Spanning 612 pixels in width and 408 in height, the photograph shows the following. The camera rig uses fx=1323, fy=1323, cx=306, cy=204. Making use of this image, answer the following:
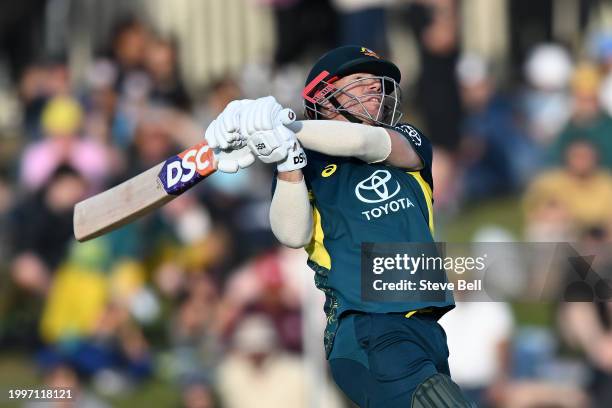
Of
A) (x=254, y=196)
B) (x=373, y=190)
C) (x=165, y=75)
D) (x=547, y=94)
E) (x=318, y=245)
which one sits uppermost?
(x=165, y=75)

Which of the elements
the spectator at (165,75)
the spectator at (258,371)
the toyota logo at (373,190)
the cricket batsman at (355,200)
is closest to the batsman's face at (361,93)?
the cricket batsman at (355,200)

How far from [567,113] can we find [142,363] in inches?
131

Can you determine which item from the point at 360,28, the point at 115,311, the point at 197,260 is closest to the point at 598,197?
the point at 360,28

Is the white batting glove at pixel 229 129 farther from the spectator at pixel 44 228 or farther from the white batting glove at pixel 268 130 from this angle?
the spectator at pixel 44 228

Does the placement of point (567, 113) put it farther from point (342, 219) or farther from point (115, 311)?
point (342, 219)

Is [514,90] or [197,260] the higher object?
[514,90]

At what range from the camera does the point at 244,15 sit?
10719mm

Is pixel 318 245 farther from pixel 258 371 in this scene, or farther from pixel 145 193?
pixel 258 371

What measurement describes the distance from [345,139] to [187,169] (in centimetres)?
67

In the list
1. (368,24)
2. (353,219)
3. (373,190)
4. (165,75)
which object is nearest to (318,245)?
(353,219)

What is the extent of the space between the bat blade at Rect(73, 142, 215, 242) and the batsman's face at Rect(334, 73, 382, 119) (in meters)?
0.55

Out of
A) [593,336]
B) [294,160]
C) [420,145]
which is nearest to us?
[294,160]

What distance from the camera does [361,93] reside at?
4941 mm

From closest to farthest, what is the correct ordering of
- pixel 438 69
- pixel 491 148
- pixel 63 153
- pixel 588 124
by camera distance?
1. pixel 588 124
2. pixel 491 148
3. pixel 438 69
4. pixel 63 153
